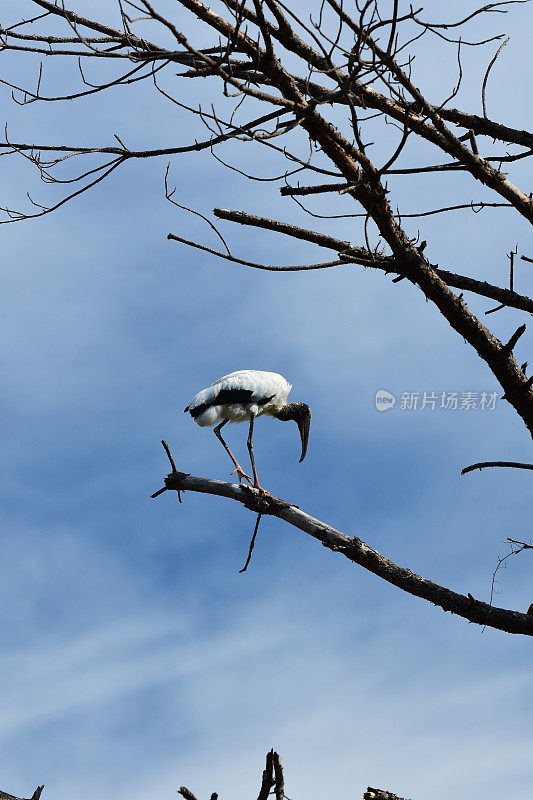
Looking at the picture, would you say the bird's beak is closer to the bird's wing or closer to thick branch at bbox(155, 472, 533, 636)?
the bird's wing

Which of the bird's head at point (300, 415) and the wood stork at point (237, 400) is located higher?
the bird's head at point (300, 415)

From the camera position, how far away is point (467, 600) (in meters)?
5.77

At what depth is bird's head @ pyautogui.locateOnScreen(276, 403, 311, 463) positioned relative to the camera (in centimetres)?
1075

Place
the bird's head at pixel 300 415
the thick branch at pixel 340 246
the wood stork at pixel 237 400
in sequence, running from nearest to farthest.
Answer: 1. the thick branch at pixel 340 246
2. the wood stork at pixel 237 400
3. the bird's head at pixel 300 415

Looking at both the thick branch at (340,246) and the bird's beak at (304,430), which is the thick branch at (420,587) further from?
the bird's beak at (304,430)

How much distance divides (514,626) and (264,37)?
435 cm

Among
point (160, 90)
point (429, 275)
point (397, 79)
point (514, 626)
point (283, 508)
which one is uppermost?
point (397, 79)

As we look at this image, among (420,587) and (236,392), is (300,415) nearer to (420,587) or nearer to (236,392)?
(236,392)

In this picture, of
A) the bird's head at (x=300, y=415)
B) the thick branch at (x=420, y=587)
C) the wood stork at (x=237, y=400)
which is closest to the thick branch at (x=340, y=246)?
the thick branch at (x=420, y=587)

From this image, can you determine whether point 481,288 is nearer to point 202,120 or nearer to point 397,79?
point 397,79

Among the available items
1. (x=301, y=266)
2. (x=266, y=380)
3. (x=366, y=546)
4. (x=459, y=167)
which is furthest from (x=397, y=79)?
(x=266, y=380)

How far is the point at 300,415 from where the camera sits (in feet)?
35.3

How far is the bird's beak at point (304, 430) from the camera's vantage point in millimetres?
10789

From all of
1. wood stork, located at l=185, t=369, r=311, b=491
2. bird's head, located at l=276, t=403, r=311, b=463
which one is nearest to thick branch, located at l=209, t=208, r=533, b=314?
wood stork, located at l=185, t=369, r=311, b=491
